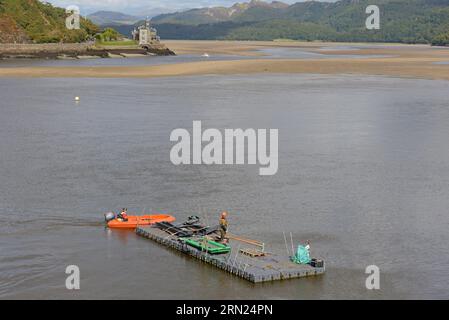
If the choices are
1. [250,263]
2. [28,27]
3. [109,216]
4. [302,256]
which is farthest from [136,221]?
[28,27]

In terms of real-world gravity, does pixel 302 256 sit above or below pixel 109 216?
below

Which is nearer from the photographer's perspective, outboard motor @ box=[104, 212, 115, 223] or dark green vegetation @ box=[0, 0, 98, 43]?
outboard motor @ box=[104, 212, 115, 223]

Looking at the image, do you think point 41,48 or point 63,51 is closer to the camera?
point 41,48

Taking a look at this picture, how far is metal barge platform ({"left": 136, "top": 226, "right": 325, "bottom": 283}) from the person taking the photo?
25.3 meters

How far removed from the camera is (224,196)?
118ft

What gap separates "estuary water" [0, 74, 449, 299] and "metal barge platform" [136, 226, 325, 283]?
0.33 meters

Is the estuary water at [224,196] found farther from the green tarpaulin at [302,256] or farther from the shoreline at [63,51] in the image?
the shoreline at [63,51]

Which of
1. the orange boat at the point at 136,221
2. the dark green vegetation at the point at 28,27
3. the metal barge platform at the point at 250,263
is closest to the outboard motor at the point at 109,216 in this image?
the orange boat at the point at 136,221

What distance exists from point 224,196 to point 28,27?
16102 centimetres

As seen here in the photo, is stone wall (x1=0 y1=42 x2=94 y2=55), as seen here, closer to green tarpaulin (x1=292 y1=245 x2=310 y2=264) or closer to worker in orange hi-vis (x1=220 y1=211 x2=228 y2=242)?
worker in orange hi-vis (x1=220 y1=211 x2=228 y2=242)

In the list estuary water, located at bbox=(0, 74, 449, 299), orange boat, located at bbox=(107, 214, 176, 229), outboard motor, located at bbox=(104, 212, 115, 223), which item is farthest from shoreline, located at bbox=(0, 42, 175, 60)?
orange boat, located at bbox=(107, 214, 176, 229)

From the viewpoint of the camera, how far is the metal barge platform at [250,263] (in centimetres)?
2527

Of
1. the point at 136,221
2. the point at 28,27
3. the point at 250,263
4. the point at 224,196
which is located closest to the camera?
the point at 250,263

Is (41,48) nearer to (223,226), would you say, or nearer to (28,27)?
(28,27)
